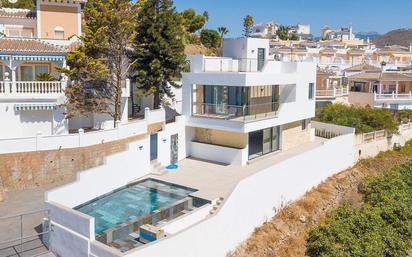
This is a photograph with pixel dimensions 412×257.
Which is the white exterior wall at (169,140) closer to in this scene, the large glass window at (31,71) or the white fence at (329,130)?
the large glass window at (31,71)

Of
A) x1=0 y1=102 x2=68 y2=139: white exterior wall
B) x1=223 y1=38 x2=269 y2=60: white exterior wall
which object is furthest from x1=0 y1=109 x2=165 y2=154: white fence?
x1=223 y1=38 x2=269 y2=60: white exterior wall

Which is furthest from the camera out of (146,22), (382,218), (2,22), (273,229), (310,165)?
(2,22)

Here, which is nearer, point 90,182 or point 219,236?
point 219,236

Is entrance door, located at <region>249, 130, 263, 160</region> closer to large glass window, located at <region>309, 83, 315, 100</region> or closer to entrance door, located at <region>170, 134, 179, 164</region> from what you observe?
entrance door, located at <region>170, 134, 179, 164</region>

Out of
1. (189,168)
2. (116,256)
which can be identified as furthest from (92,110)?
(116,256)

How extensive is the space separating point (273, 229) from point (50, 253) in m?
11.8

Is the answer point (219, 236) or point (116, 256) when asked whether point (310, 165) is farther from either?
point (116, 256)

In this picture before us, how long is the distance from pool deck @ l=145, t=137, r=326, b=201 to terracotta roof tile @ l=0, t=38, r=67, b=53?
1132 cm

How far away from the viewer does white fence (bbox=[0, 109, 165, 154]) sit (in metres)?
22.7

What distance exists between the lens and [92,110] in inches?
1146

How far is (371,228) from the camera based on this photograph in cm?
2361

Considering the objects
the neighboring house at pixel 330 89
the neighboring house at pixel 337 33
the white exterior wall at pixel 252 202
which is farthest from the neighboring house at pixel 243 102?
the neighboring house at pixel 337 33

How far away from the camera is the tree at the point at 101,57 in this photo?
2808cm

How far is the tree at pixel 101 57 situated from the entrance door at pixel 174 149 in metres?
4.47
